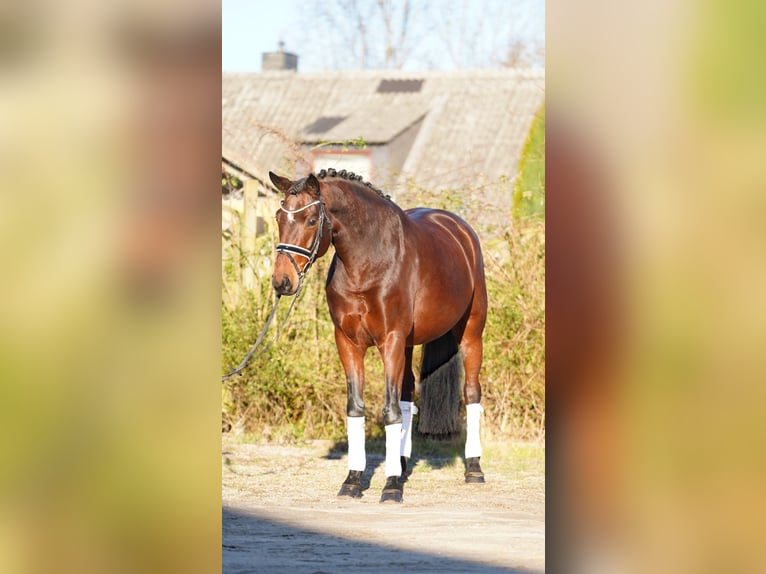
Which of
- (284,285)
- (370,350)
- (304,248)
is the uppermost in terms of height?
(304,248)

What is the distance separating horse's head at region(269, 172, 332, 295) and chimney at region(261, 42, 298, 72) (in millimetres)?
30130

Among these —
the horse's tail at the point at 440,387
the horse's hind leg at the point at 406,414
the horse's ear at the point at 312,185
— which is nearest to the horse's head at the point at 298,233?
the horse's ear at the point at 312,185

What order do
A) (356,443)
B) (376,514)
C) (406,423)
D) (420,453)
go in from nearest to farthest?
(376,514), (356,443), (406,423), (420,453)

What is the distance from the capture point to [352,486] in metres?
7.47

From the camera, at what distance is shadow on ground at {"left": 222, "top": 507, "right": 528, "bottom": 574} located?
17.1ft

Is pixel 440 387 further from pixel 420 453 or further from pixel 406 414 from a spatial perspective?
pixel 420 453

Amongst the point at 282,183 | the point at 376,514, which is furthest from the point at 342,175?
the point at 376,514

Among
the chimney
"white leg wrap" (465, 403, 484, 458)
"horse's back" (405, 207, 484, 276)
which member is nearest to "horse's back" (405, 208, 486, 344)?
"horse's back" (405, 207, 484, 276)

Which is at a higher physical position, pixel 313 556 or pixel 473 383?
pixel 473 383

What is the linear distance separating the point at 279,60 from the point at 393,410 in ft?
100
